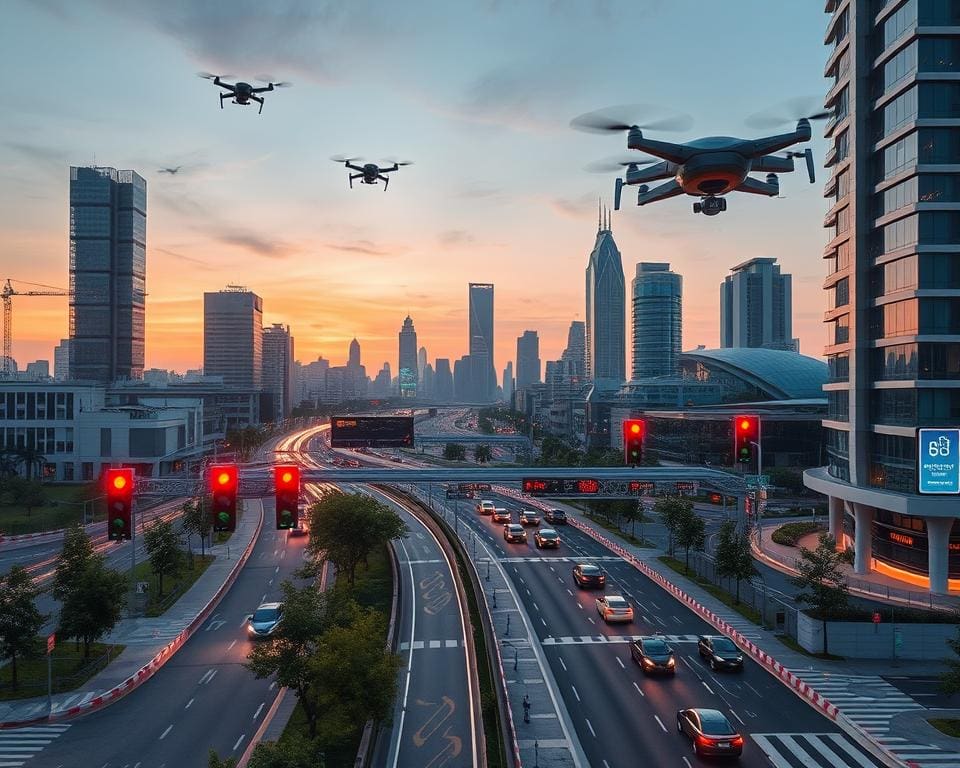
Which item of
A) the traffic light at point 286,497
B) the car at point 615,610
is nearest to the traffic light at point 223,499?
the traffic light at point 286,497

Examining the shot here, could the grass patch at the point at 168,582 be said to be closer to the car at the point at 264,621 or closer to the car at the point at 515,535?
the car at the point at 264,621

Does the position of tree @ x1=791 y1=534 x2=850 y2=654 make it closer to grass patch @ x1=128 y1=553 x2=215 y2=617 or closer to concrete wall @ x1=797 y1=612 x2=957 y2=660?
concrete wall @ x1=797 y1=612 x2=957 y2=660

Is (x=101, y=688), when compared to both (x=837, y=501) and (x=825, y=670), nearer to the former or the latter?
(x=825, y=670)

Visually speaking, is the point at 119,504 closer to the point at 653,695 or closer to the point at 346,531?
the point at 653,695

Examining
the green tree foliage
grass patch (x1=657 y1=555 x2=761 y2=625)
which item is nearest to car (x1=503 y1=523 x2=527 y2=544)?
grass patch (x1=657 y1=555 x2=761 y2=625)

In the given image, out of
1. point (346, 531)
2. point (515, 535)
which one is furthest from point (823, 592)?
point (515, 535)

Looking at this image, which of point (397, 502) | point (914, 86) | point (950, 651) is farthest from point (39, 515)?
point (914, 86)

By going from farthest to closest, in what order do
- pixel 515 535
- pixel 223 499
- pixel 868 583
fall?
1. pixel 515 535
2. pixel 868 583
3. pixel 223 499
